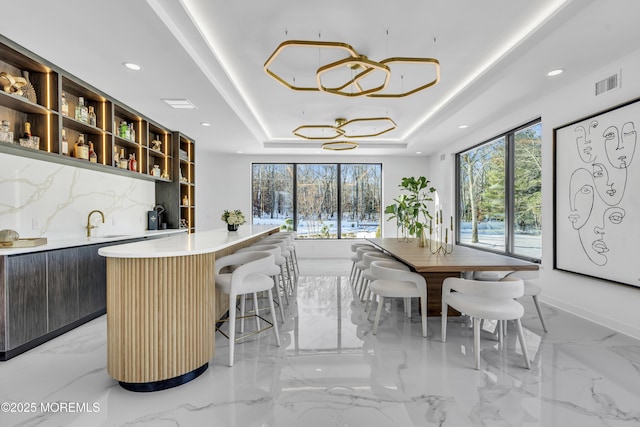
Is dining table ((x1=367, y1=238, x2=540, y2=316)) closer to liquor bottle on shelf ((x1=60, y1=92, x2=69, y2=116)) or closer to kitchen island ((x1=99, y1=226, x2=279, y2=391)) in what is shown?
kitchen island ((x1=99, y1=226, x2=279, y2=391))

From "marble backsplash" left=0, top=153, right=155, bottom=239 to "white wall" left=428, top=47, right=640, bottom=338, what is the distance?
5.67 meters

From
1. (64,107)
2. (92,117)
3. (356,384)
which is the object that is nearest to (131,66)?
(64,107)

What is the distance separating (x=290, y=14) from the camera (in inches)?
109

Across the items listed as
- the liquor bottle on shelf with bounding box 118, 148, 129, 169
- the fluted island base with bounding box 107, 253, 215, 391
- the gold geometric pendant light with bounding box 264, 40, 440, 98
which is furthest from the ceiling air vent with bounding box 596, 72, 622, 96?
the liquor bottle on shelf with bounding box 118, 148, 129, 169

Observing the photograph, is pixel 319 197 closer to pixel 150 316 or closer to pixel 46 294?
pixel 46 294

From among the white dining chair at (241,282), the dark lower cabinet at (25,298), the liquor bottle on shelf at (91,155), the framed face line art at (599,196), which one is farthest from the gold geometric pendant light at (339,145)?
the dark lower cabinet at (25,298)

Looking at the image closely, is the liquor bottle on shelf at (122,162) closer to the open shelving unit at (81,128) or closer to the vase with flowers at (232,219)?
the open shelving unit at (81,128)

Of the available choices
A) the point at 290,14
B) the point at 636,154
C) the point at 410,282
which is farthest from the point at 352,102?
the point at 636,154

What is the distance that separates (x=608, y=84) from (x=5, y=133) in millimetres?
5742

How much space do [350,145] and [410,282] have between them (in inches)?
137

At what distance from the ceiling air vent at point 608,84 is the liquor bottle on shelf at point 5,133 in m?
5.73

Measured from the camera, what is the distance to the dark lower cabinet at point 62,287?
289 centimetres

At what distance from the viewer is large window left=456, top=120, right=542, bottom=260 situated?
455 cm

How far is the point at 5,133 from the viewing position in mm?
2832
